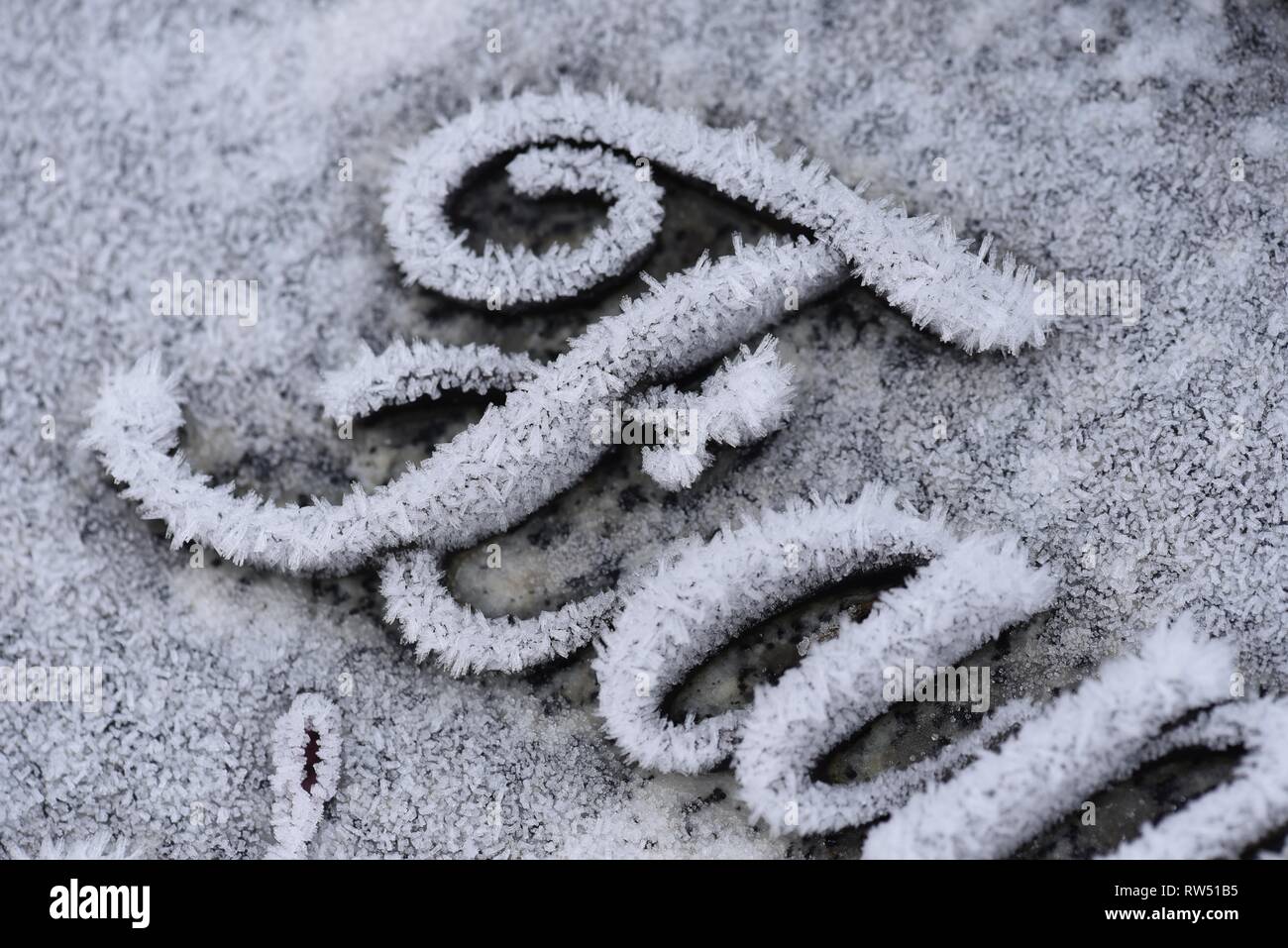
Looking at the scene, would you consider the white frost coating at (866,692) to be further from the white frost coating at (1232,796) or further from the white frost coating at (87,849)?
the white frost coating at (87,849)

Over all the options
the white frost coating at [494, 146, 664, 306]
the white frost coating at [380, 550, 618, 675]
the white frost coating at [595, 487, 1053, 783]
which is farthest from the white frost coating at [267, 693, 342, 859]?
the white frost coating at [494, 146, 664, 306]

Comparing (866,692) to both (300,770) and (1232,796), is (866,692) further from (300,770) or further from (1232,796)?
(300,770)

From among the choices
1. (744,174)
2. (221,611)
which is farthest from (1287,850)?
(221,611)

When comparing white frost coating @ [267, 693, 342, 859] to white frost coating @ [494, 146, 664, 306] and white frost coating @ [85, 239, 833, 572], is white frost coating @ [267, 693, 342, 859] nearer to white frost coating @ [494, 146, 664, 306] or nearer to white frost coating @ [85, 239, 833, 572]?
white frost coating @ [85, 239, 833, 572]

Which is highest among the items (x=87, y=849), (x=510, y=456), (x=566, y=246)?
(x=566, y=246)

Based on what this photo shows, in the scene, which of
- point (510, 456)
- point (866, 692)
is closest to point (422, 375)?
point (510, 456)
